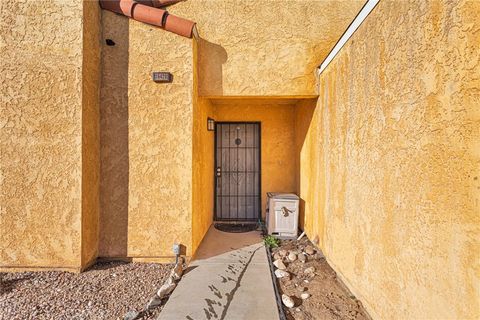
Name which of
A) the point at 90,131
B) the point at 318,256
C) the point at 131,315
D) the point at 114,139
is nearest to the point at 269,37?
the point at 114,139

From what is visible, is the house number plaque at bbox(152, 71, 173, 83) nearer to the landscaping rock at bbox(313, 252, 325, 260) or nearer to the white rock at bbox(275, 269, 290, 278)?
the white rock at bbox(275, 269, 290, 278)

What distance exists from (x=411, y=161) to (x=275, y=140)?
515 cm

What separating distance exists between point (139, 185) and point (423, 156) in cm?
451

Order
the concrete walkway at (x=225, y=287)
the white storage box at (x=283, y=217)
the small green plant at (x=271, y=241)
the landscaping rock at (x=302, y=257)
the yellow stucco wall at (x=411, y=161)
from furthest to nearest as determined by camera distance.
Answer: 1. the white storage box at (x=283, y=217)
2. the small green plant at (x=271, y=241)
3. the landscaping rock at (x=302, y=257)
4. the concrete walkway at (x=225, y=287)
5. the yellow stucco wall at (x=411, y=161)

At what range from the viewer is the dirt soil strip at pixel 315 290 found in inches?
138

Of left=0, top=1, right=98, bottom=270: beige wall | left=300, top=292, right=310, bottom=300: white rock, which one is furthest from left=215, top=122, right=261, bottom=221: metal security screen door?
left=0, top=1, right=98, bottom=270: beige wall

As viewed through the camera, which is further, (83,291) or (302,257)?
(302,257)

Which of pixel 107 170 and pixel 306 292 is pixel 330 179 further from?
pixel 107 170

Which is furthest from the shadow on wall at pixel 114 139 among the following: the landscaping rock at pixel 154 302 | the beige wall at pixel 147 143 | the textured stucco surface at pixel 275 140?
the textured stucco surface at pixel 275 140

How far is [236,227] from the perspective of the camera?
23.8 ft

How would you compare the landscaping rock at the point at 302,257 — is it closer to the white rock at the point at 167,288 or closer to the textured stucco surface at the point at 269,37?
the white rock at the point at 167,288

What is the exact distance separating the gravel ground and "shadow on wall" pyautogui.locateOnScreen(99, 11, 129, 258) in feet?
1.92

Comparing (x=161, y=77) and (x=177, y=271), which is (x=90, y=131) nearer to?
(x=161, y=77)

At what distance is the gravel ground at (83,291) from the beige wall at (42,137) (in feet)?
1.05
